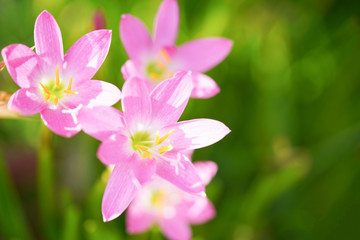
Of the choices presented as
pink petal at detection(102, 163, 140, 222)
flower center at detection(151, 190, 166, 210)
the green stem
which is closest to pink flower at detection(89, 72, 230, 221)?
pink petal at detection(102, 163, 140, 222)

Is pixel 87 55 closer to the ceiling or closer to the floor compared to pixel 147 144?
closer to the ceiling

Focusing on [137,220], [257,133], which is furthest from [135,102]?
[257,133]

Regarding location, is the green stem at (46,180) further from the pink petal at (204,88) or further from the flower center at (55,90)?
the pink petal at (204,88)

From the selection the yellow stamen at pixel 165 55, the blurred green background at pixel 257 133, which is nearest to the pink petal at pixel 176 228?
the blurred green background at pixel 257 133

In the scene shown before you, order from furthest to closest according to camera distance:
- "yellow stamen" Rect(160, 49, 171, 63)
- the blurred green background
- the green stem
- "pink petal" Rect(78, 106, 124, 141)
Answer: the blurred green background
"yellow stamen" Rect(160, 49, 171, 63)
the green stem
"pink petal" Rect(78, 106, 124, 141)

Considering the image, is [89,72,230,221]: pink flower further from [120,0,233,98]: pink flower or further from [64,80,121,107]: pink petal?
[120,0,233,98]: pink flower

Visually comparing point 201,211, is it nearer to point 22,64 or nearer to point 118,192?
point 118,192
